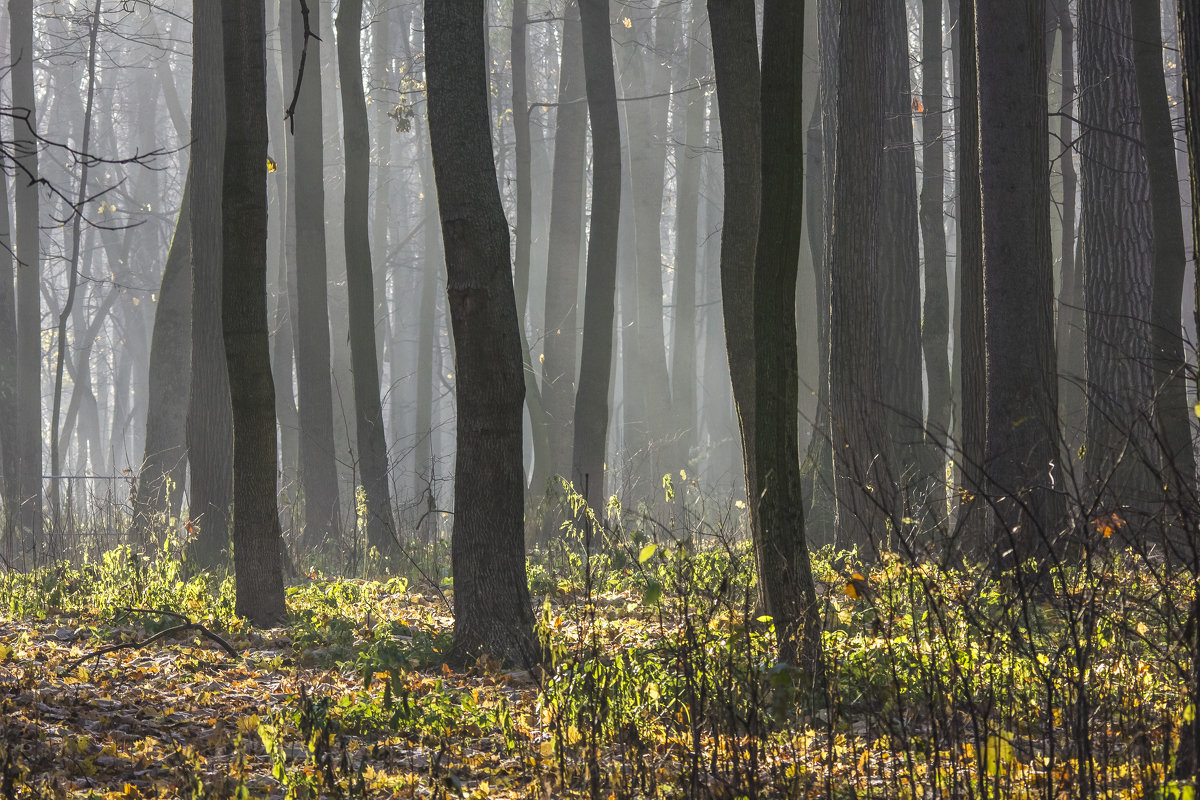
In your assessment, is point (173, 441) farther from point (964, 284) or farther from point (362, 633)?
point (964, 284)

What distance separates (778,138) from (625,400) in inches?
762

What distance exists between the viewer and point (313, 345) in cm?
1362

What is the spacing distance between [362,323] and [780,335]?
8816 millimetres

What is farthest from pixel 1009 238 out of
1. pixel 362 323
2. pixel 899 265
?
pixel 362 323

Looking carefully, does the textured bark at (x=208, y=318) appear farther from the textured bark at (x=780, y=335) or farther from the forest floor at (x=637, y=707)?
the textured bark at (x=780, y=335)

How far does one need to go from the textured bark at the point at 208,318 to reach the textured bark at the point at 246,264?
11.0 feet

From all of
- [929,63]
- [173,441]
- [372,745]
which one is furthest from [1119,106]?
[173,441]

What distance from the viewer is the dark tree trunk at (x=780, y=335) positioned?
5.02m

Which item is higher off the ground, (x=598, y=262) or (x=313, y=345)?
(x=598, y=262)

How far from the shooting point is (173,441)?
13.8 m

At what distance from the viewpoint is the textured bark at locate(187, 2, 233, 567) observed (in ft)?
34.6

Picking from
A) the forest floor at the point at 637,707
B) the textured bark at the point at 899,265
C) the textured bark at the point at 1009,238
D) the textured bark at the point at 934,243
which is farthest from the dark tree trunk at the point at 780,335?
the textured bark at the point at 899,265

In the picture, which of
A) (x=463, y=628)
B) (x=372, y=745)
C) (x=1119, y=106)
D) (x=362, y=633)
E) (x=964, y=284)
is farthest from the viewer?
(x=1119, y=106)

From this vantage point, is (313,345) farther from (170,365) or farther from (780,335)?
(780,335)
